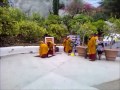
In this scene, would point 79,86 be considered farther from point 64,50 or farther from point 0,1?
point 0,1

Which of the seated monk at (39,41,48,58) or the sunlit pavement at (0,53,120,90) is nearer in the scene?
the sunlit pavement at (0,53,120,90)

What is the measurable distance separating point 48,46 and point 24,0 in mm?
15752

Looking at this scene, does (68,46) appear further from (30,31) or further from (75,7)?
(75,7)

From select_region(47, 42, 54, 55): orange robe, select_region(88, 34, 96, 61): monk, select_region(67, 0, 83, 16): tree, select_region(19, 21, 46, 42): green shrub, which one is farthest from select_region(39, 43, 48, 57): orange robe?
select_region(67, 0, 83, 16): tree

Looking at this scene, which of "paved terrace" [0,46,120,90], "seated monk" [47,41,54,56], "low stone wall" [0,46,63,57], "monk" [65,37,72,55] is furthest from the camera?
"monk" [65,37,72,55]

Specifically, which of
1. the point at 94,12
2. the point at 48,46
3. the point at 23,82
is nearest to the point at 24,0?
the point at 94,12

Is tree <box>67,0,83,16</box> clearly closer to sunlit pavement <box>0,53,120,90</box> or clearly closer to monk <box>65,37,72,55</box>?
monk <box>65,37,72,55</box>

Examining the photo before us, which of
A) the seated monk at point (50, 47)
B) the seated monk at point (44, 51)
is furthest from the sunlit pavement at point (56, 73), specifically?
the seated monk at point (50, 47)

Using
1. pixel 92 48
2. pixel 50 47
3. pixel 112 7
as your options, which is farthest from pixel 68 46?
pixel 112 7

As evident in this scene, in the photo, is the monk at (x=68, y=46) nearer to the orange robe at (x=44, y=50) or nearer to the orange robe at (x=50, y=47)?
the orange robe at (x=50, y=47)

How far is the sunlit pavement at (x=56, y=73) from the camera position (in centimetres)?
814

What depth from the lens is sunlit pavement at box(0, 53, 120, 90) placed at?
26.7 feet

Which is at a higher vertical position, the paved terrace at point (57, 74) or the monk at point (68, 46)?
the monk at point (68, 46)

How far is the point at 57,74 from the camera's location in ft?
31.7
